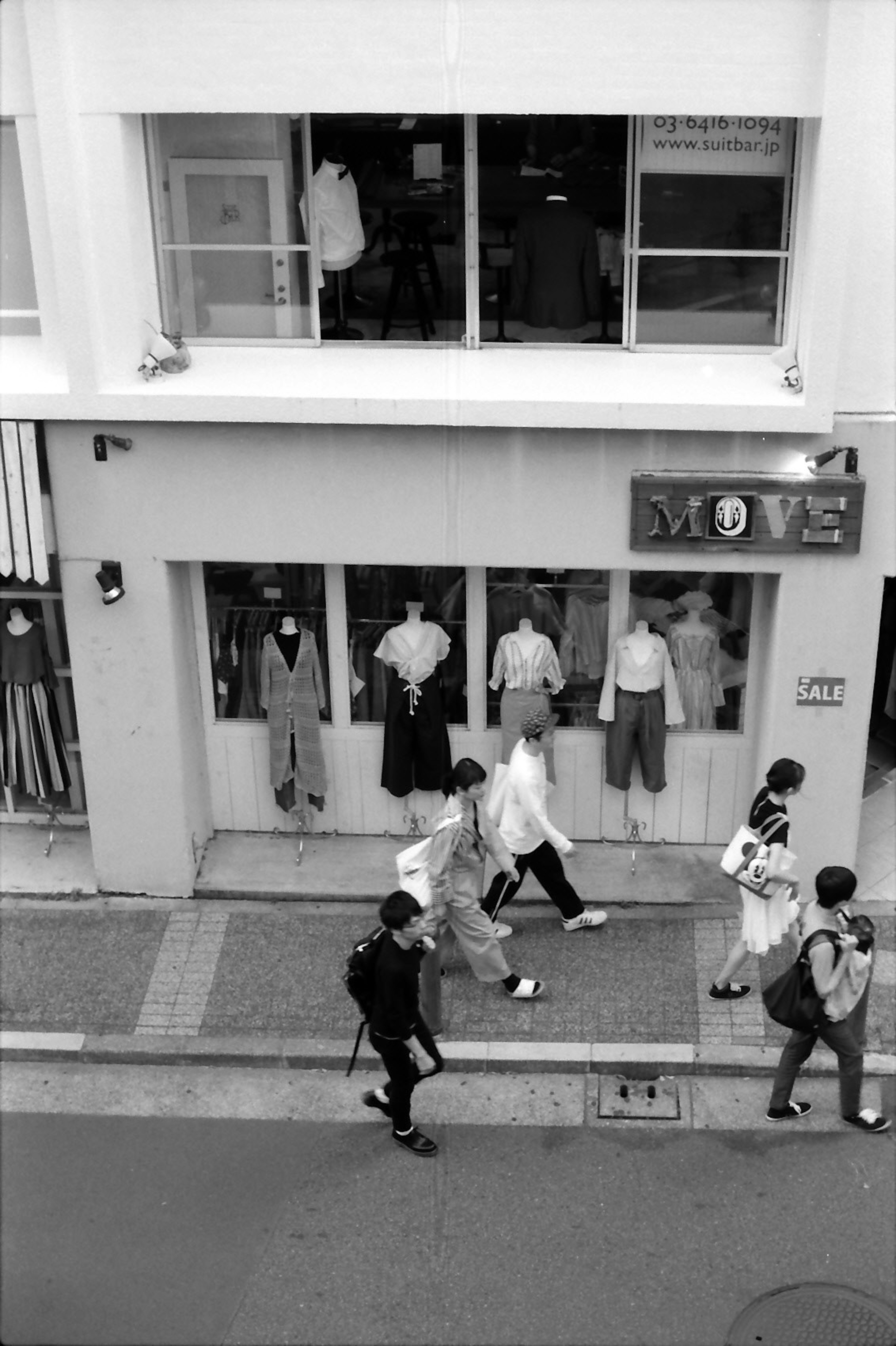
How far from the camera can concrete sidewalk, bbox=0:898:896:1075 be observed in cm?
809

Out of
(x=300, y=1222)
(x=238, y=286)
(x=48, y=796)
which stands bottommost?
(x=300, y=1222)

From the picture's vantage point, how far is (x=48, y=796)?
10.3 meters

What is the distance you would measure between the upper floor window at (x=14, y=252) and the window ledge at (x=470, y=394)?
1.43 feet

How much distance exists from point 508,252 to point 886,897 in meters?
4.90

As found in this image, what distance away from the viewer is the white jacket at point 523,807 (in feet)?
26.8

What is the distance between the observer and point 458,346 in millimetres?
8914

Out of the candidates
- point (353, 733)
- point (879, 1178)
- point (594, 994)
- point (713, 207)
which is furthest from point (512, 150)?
point (879, 1178)

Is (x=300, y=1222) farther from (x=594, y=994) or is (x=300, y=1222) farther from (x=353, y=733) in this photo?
(x=353, y=733)

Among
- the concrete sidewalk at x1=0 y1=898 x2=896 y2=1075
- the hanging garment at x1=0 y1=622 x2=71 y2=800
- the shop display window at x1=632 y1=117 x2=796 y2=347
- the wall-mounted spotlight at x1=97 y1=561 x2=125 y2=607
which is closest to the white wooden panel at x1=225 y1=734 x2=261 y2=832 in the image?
the concrete sidewalk at x1=0 y1=898 x2=896 y2=1075

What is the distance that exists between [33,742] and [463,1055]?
4038 mm

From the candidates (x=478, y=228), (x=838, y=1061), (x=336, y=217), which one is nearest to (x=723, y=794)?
(x=838, y=1061)

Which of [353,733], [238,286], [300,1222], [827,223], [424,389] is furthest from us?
[353,733]

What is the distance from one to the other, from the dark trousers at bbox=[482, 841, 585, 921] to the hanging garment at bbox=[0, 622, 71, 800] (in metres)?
3.42

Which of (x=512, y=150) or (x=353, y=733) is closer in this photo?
(x=512, y=150)
